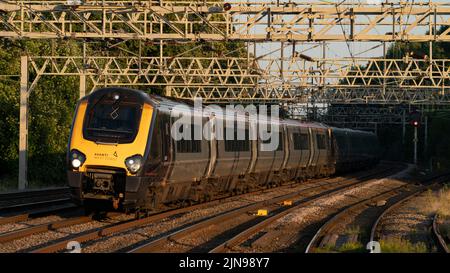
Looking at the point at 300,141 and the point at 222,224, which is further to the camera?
the point at 300,141

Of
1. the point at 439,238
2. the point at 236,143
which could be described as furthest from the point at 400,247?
the point at 236,143

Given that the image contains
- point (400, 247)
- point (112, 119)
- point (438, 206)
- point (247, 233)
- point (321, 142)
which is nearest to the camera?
point (400, 247)

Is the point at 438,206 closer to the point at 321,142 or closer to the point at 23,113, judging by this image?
the point at 23,113

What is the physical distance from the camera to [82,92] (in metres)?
32.6

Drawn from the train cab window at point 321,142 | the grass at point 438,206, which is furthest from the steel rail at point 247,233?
the train cab window at point 321,142

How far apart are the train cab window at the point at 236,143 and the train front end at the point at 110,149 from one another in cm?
670

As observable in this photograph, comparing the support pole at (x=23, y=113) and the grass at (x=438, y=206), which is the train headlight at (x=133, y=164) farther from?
the support pole at (x=23, y=113)

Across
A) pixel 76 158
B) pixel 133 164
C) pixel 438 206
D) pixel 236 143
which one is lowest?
pixel 438 206

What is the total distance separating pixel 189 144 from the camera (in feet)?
64.5

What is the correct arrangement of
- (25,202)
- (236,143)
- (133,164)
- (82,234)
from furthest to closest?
(236,143)
(25,202)
(133,164)
(82,234)

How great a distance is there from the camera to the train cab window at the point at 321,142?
39.3 metres

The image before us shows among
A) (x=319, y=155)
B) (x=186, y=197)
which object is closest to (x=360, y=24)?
(x=186, y=197)

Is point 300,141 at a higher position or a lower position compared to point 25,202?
higher

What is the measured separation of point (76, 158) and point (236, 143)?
28.3 ft
